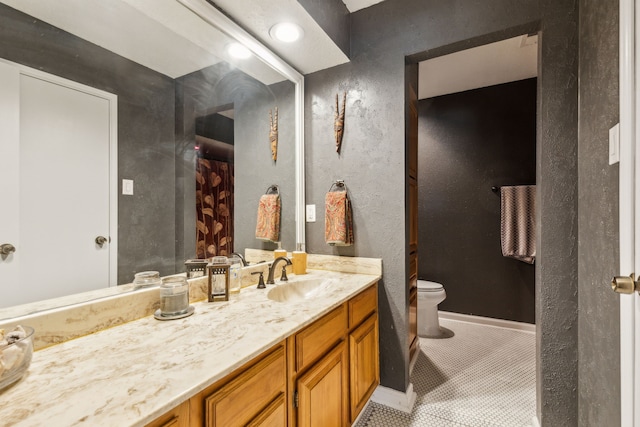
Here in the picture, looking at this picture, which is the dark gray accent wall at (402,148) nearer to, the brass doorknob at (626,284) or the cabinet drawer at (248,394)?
the brass doorknob at (626,284)

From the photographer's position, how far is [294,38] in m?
1.65

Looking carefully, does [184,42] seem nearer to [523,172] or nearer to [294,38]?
[294,38]

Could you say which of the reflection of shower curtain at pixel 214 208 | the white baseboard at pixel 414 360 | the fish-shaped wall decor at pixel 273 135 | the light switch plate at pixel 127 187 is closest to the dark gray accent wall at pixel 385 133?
the fish-shaped wall decor at pixel 273 135

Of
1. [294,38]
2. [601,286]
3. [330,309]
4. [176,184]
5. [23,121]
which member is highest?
[294,38]

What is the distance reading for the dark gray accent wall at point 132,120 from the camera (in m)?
0.88

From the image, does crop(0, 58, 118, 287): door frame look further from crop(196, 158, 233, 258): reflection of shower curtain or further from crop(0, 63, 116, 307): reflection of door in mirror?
crop(196, 158, 233, 258): reflection of shower curtain

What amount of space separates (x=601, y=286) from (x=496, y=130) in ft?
7.49

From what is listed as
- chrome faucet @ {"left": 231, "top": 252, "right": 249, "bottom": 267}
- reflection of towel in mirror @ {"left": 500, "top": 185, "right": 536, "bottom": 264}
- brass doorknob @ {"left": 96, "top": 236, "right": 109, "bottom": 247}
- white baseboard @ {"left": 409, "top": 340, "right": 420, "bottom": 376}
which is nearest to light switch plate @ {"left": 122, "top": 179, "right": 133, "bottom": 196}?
brass doorknob @ {"left": 96, "top": 236, "right": 109, "bottom": 247}

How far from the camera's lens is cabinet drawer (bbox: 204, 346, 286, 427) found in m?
0.70

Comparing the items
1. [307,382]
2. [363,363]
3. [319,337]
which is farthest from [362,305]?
[307,382]

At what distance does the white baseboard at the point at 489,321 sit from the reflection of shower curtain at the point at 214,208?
262 cm

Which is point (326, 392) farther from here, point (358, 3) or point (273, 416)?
point (358, 3)

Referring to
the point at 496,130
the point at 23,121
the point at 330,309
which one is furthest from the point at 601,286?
the point at 496,130

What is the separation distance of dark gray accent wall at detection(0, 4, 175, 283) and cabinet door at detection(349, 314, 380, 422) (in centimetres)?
95
